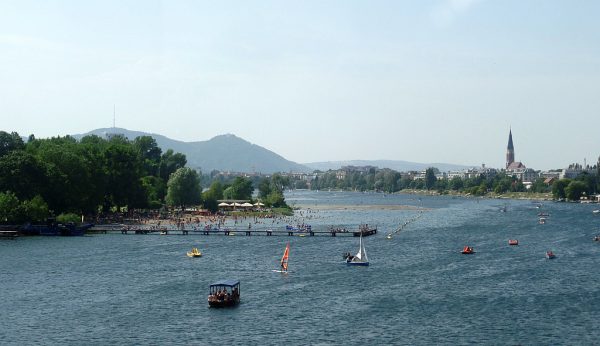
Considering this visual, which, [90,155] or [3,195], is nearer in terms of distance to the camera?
[3,195]

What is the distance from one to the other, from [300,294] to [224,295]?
10085 millimetres

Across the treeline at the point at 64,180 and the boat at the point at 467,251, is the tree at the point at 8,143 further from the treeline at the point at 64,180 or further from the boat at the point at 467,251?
the boat at the point at 467,251

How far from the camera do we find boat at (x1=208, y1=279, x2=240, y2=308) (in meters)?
75.5

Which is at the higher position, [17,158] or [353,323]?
[17,158]

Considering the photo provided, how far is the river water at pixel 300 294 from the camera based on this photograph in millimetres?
65188

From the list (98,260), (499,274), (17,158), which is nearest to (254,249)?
(98,260)

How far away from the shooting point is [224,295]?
76.1 meters

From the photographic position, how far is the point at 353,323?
6888cm

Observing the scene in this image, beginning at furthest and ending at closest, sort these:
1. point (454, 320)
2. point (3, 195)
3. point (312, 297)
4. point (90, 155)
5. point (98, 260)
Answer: point (90, 155)
point (3, 195)
point (98, 260)
point (312, 297)
point (454, 320)

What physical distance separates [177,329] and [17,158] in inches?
3805

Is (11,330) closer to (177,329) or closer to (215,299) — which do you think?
(177,329)

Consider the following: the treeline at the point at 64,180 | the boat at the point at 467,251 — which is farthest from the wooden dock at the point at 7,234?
the boat at the point at 467,251

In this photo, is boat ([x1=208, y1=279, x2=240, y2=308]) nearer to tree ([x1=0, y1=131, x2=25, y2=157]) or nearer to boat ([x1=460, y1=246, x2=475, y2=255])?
boat ([x1=460, y1=246, x2=475, y2=255])

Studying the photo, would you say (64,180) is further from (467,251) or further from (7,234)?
(467,251)
